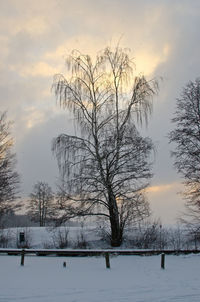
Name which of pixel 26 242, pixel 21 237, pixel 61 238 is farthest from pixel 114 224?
pixel 21 237

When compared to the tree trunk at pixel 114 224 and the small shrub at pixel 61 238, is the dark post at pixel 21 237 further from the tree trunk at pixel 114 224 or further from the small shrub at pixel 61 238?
the tree trunk at pixel 114 224

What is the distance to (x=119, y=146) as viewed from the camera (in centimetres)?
2130
